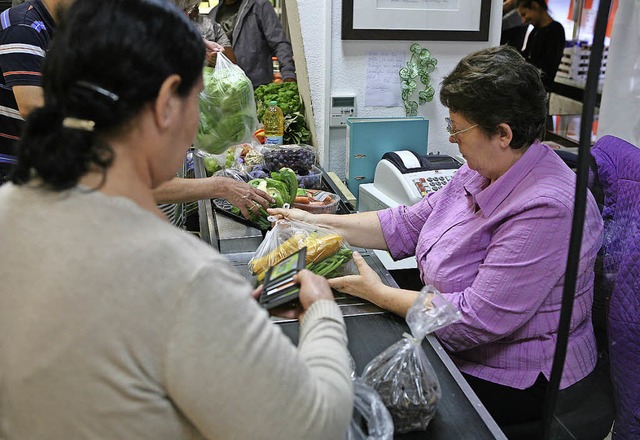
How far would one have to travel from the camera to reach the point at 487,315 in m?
1.59

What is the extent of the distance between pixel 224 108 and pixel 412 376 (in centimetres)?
187

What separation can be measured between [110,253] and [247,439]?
0.31 meters

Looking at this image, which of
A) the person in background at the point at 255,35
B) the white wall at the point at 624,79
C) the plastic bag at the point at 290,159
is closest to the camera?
the white wall at the point at 624,79

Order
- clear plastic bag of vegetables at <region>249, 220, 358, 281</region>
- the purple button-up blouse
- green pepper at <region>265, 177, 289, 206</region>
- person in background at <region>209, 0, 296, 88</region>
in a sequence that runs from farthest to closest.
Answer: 1. person in background at <region>209, 0, 296, 88</region>
2. green pepper at <region>265, 177, 289, 206</region>
3. clear plastic bag of vegetables at <region>249, 220, 358, 281</region>
4. the purple button-up blouse

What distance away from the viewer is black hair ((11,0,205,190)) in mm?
800

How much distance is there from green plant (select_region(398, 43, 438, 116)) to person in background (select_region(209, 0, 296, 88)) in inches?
60.5

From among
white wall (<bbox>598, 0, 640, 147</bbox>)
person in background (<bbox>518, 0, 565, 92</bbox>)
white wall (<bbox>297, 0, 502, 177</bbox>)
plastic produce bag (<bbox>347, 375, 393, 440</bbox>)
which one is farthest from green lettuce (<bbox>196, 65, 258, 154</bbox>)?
person in background (<bbox>518, 0, 565, 92</bbox>)

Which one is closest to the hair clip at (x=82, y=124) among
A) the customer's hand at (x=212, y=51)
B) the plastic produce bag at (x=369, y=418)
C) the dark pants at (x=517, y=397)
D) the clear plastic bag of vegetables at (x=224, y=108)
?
the plastic produce bag at (x=369, y=418)

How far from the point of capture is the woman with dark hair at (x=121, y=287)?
0.77 m

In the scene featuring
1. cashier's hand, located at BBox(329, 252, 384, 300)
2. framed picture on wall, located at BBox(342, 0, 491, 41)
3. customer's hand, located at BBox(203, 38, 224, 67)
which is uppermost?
framed picture on wall, located at BBox(342, 0, 491, 41)

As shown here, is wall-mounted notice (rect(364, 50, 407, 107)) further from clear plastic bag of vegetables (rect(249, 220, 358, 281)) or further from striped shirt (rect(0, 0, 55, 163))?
striped shirt (rect(0, 0, 55, 163))

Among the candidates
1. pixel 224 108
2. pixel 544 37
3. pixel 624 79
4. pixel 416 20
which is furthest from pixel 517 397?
pixel 544 37

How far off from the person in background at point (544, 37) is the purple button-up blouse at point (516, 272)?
4.86m

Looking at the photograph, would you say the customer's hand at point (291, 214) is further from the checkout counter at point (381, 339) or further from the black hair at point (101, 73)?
the black hair at point (101, 73)
